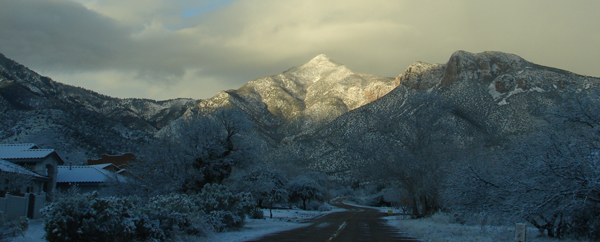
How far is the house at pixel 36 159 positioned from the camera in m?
40.2

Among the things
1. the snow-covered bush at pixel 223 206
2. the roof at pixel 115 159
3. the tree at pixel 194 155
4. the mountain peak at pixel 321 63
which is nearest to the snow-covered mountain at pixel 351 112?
the tree at pixel 194 155

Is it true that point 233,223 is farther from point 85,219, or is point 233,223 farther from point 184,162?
point 85,219

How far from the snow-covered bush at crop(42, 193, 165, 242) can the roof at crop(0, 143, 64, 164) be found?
102 ft

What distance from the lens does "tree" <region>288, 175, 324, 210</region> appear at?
2985 inches

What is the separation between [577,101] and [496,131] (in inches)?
1806

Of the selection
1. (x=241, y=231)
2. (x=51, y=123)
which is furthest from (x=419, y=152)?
(x=51, y=123)

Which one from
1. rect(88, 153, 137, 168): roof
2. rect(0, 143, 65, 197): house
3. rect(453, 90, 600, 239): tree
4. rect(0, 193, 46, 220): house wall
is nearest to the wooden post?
rect(453, 90, 600, 239): tree

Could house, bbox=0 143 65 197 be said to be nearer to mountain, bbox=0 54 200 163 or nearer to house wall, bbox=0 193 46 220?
house wall, bbox=0 193 46 220

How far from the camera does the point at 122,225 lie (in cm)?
1314

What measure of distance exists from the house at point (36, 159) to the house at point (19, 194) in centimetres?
62

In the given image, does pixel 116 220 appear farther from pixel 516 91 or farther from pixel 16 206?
pixel 516 91

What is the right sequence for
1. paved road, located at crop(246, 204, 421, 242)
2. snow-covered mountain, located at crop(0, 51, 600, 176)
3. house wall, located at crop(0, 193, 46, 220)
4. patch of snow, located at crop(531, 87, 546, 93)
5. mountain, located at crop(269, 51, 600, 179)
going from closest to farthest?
paved road, located at crop(246, 204, 421, 242) → house wall, located at crop(0, 193, 46, 220) → mountain, located at crop(269, 51, 600, 179) → snow-covered mountain, located at crop(0, 51, 600, 176) → patch of snow, located at crop(531, 87, 546, 93)

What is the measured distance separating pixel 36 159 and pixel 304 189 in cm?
4416

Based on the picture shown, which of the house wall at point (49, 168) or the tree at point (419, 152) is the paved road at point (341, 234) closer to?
the tree at point (419, 152)
